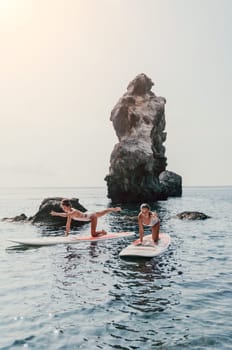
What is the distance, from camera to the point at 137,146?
6819 cm

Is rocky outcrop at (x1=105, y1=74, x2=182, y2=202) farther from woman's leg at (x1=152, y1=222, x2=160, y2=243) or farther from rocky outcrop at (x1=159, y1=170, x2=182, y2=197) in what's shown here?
woman's leg at (x1=152, y1=222, x2=160, y2=243)

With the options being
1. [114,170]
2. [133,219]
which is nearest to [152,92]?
[114,170]

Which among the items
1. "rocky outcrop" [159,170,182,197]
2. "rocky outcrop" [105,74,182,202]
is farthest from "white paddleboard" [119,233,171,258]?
"rocky outcrop" [159,170,182,197]

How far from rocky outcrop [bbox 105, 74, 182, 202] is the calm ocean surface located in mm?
46242

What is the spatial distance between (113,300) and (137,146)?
57185 millimetres

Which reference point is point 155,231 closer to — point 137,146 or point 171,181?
point 137,146

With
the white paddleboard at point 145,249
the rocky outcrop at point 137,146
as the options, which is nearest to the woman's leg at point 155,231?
the white paddleboard at point 145,249

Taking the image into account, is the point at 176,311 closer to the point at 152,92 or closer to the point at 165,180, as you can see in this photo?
the point at 152,92

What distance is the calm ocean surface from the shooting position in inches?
350

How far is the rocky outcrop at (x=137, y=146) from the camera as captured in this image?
67.7 meters

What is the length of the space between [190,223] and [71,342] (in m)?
30.0

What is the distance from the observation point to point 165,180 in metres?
97.9

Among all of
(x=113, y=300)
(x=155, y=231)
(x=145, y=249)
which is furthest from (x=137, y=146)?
(x=113, y=300)

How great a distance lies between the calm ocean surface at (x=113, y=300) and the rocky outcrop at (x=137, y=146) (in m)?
46.2
